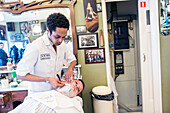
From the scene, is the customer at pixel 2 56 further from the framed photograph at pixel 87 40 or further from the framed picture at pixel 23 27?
the framed photograph at pixel 87 40

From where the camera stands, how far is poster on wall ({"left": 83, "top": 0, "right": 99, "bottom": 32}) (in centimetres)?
220

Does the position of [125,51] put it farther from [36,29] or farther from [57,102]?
[57,102]

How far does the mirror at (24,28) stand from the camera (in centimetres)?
222

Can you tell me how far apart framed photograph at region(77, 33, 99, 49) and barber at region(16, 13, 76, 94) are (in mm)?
758

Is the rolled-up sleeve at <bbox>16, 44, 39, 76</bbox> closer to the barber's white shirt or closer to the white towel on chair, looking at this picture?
the barber's white shirt

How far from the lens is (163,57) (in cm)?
234

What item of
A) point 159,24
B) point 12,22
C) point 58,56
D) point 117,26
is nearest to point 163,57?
point 159,24

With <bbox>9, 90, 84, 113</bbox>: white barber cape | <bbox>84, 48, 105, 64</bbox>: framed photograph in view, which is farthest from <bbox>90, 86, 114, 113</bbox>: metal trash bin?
Answer: <bbox>9, 90, 84, 113</bbox>: white barber cape

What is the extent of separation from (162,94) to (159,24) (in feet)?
4.16

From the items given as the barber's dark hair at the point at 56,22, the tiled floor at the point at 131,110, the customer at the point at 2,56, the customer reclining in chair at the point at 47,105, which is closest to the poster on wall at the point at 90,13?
the barber's dark hair at the point at 56,22

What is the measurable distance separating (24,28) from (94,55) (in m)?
1.29

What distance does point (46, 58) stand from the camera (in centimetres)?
133

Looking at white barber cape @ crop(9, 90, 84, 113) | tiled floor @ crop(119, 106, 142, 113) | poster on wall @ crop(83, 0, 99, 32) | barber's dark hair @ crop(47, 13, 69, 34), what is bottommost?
tiled floor @ crop(119, 106, 142, 113)

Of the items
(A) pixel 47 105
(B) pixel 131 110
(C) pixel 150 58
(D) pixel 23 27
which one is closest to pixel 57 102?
(A) pixel 47 105
